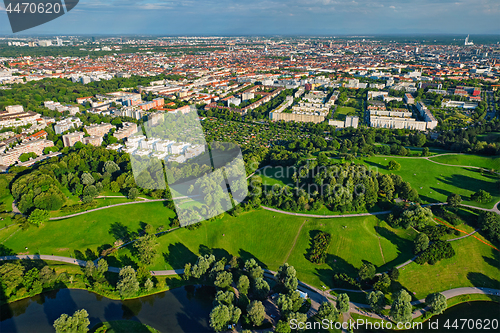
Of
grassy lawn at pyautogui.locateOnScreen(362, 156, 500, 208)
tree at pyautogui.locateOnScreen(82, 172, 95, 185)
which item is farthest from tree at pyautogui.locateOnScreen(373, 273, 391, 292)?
tree at pyautogui.locateOnScreen(82, 172, 95, 185)

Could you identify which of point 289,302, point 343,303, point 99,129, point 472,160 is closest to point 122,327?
point 289,302

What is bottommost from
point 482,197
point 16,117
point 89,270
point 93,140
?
point 89,270

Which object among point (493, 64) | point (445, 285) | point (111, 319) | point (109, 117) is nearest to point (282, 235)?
point (445, 285)

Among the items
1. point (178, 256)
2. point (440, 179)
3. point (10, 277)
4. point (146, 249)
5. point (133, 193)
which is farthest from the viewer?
point (440, 179)

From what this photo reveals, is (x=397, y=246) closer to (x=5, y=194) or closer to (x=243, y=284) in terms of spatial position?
(x=243, y=284)

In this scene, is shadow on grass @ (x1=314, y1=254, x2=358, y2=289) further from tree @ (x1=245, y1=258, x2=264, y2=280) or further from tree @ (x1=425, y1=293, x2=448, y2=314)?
tree @ (x1=425, y1=293, x2=448, y2=314)

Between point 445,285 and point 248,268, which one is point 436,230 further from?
point 248,268
